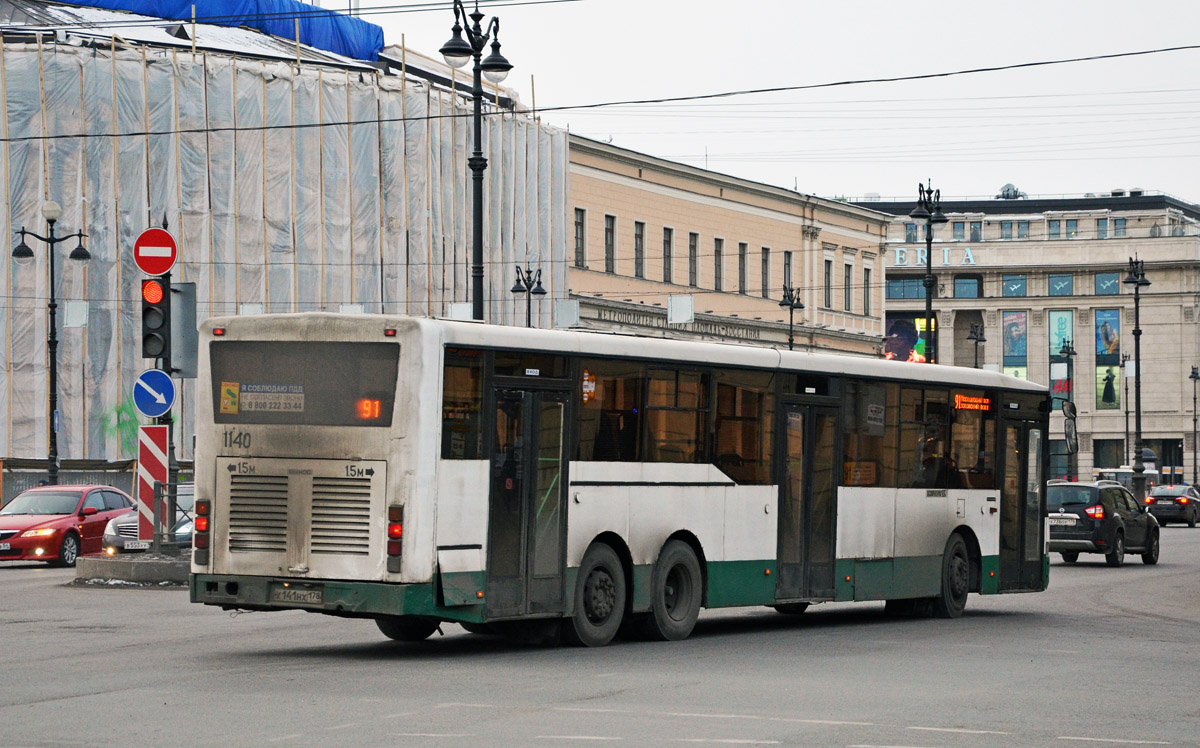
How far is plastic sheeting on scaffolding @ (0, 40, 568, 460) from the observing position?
153 feet

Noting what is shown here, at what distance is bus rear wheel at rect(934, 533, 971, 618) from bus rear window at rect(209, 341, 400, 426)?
890cm

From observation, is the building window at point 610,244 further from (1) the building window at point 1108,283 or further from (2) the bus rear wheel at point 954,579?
(1) the building window at point 1108,283

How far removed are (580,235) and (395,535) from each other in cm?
5333

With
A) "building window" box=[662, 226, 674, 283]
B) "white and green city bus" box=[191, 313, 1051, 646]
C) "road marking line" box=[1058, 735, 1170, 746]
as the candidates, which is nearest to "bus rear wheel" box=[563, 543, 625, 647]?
"white and green city bus" box=[191, 313, 1051, 646]

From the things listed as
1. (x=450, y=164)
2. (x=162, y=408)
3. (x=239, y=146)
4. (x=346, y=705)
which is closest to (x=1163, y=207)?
(x=450, y=164)

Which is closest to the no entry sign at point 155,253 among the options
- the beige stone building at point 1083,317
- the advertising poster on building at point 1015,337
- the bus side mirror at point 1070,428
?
the bus side mirror at point 1070,428

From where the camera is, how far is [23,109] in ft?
153

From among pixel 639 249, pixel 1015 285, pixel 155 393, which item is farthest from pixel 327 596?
pixel 1015 285

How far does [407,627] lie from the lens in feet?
53.2

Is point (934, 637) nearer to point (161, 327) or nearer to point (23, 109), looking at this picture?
point (161, 327)

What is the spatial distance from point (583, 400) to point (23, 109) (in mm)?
34945

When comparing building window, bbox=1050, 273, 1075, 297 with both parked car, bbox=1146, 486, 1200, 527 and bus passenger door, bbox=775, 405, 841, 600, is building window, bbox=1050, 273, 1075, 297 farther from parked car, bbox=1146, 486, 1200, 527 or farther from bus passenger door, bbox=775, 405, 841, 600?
bus passenger door, bbox=775, 405, 841, 600

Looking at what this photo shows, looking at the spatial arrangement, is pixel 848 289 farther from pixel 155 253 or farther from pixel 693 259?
pixel 155 253

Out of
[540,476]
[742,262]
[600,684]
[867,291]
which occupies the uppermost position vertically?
[742,262]
